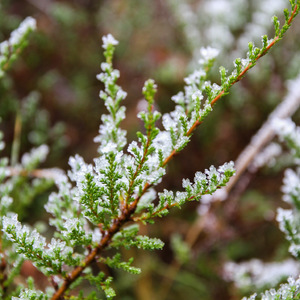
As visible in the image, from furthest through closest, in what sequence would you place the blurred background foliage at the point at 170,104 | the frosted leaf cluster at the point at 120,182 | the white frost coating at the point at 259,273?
1. the blurred background foliage at the point at 170,104
2. the white frost coating at the point at 259,273
3. the frosted leaf cluster at the point at 120,182

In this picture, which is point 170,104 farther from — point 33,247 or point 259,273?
point 33,247

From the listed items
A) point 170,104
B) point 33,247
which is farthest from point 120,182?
point 170,104

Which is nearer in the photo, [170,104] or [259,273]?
[259,273]

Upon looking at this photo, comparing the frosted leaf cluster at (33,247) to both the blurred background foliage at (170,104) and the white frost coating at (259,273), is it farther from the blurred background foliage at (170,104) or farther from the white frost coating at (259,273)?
the blurred background foliage at (170,104)

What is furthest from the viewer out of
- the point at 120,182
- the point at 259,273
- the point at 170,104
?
the point at 170,104

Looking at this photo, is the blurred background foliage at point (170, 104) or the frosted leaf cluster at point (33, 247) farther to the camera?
the blurred background foliage at point (170, 104)

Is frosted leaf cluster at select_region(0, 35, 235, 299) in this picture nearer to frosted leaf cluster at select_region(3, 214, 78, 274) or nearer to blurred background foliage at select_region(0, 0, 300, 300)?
frosted leaf cluster at select_region(3, 214, 78, 274)

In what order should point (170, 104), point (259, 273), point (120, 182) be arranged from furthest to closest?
point (170, 104)
point (259, 273)
point (120, 182)

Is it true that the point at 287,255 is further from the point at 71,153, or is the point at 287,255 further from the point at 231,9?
the point at 231,9

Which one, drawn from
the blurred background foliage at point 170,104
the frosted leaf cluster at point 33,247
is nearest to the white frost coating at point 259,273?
the blurred background foliage at point 170,104
